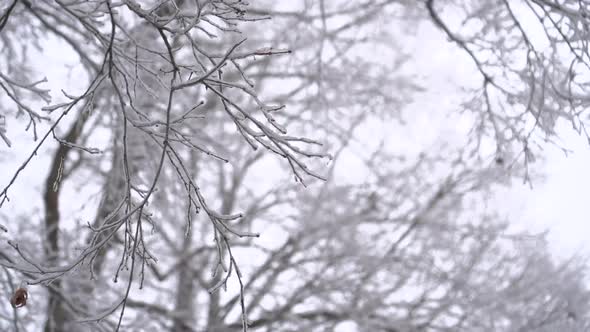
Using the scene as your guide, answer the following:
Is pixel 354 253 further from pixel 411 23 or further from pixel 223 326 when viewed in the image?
pixel 411 23

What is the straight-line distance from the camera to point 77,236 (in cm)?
528

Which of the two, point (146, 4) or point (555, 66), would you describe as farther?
point (146, 4)

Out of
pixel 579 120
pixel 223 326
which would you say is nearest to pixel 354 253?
pixel 223 326

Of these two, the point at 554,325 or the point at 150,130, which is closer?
the point at 150,130

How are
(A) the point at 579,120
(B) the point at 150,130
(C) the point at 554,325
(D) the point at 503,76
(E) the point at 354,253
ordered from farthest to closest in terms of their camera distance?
(E) the point at 354,253
(C) the point at 554,325
(D) the point at 503,76
(A) the point at 579,120
(B) the point at 150,130

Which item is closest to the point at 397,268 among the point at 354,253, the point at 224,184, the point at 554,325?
the point at 354,253

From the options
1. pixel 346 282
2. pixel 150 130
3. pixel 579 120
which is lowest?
pixel 150 130

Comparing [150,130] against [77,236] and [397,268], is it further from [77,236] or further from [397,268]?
[397,268]

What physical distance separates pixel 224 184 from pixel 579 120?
797 centimetres

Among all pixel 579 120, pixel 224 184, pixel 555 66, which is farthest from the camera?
pixel 224 184

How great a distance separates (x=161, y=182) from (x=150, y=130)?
3.42m

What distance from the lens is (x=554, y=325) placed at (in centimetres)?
693

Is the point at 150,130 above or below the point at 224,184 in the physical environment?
below

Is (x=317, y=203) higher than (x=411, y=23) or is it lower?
lower
